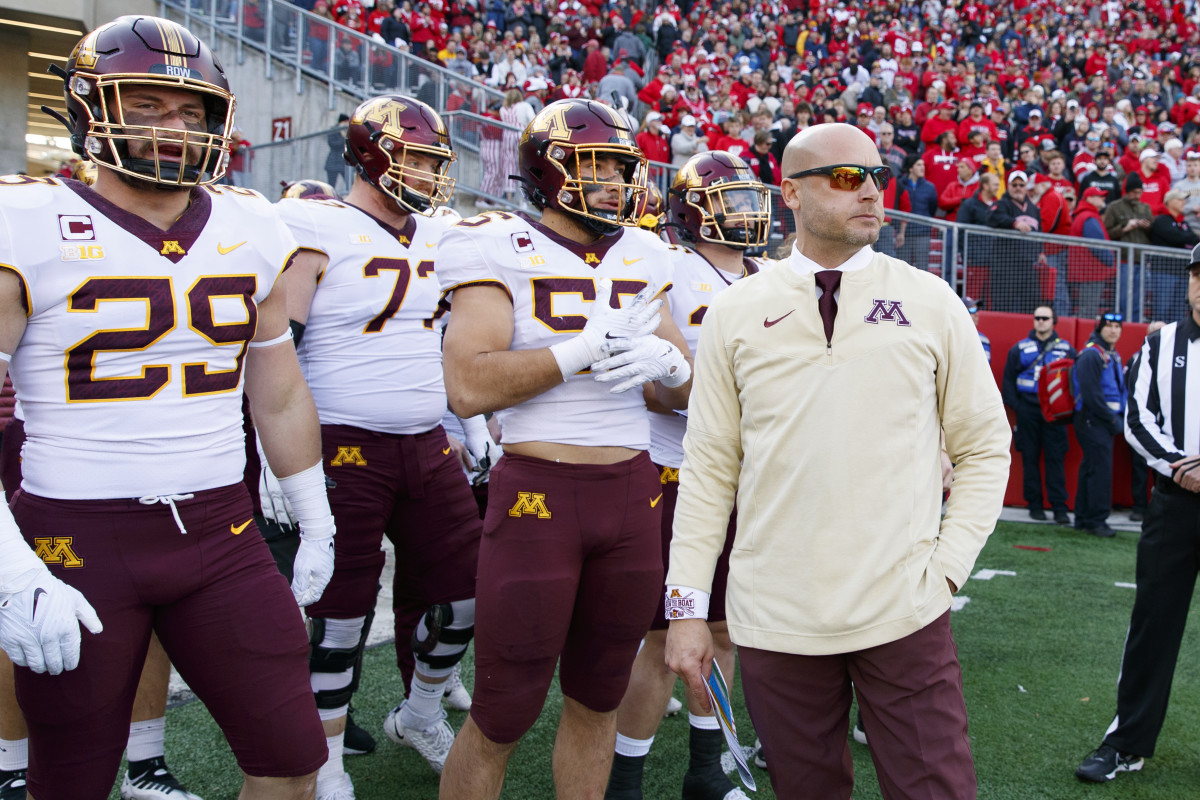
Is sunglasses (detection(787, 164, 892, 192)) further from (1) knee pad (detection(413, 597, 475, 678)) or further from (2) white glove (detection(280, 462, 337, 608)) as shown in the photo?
(1) knee pad (detection(413, 597, 475, 678))

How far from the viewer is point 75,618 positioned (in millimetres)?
2121

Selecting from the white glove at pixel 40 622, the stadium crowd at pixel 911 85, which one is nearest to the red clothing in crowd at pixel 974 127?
the stadium crowd at pixel 911 85

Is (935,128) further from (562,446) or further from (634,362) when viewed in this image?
(562,446)

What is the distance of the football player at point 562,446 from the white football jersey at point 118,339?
0.69 meters

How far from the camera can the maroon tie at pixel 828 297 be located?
2.31 meters

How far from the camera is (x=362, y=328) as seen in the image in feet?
11.9

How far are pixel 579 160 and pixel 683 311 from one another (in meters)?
0.87

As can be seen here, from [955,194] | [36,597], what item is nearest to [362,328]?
[36,597]

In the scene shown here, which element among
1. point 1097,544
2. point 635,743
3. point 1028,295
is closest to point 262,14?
point 1028,295

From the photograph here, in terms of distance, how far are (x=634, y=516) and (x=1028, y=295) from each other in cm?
871

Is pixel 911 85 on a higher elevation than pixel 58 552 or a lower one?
higher

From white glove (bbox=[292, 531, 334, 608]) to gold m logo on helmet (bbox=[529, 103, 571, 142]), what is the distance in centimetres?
133

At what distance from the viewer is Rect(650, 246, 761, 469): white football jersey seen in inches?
147

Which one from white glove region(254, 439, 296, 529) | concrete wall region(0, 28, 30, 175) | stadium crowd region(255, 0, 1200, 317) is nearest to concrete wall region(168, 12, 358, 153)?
stadium crowd region(255, 0, 1200, 317)
